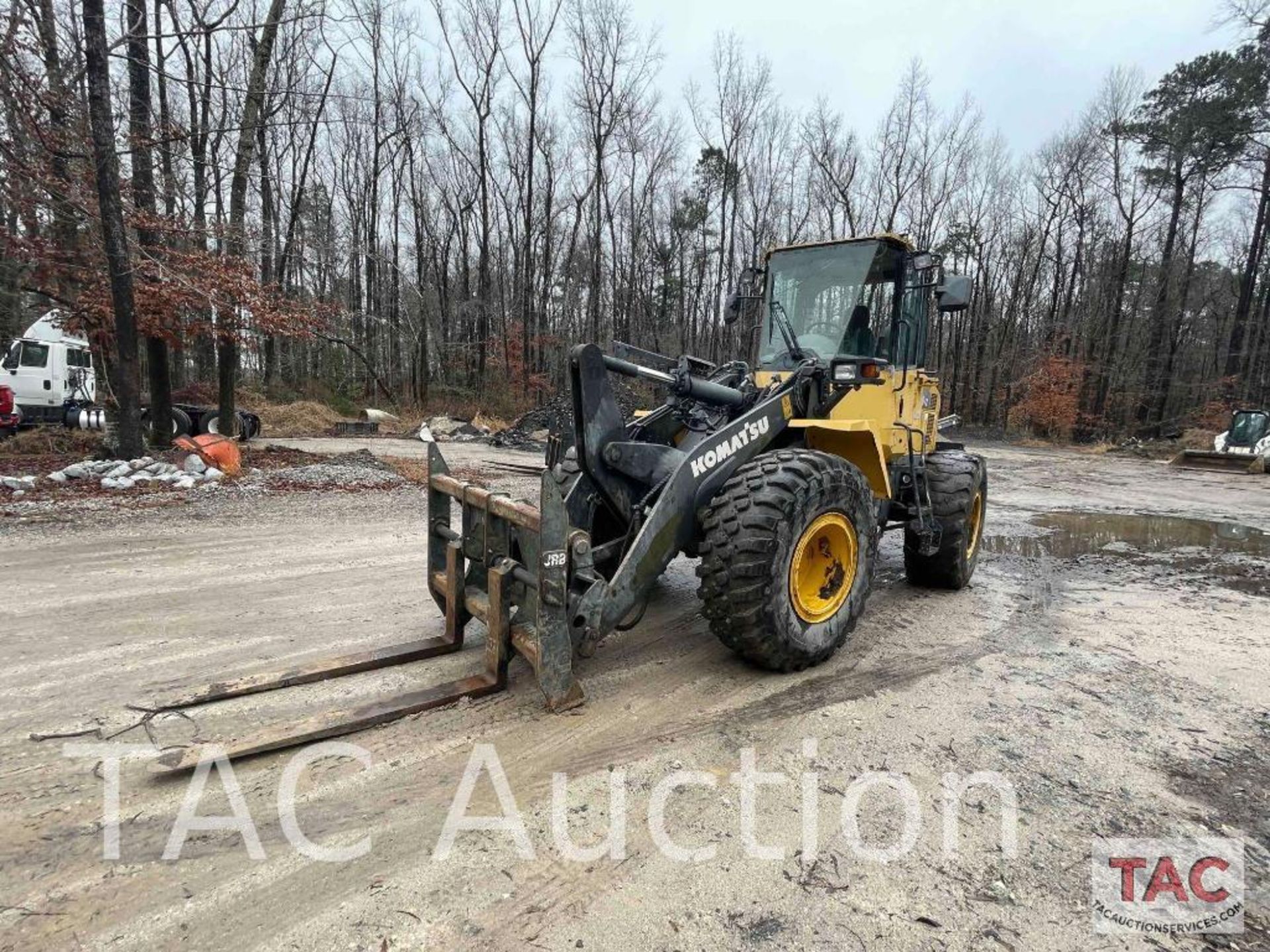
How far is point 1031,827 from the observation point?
238cm

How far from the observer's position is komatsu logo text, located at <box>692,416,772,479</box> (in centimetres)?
341

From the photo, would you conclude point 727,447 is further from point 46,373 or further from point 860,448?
point 46,373

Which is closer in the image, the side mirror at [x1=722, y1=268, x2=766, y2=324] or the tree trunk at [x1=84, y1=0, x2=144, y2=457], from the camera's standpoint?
the side mirror at [x1=722, y1=268, x2=766, y2=324]

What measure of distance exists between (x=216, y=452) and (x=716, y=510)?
31.3 feet

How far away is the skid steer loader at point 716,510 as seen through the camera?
302 cm

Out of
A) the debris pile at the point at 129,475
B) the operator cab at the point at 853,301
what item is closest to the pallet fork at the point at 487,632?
the operator cab at the point at 853,301

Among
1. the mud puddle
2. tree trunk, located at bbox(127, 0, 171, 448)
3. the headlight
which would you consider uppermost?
tree trunk, located at bbox(127, 0, 171, 448)

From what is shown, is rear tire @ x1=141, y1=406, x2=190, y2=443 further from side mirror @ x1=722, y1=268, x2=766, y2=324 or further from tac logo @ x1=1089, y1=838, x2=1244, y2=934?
tac logo @ x1=1089, y1=838, x2=1244, y2=934

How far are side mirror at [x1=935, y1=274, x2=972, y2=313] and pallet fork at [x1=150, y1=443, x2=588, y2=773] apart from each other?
3.57 m

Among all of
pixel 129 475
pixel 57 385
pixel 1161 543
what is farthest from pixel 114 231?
pixel 1161 543

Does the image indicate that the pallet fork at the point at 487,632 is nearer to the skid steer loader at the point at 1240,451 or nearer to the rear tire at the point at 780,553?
the rear tire at the point at 780,553

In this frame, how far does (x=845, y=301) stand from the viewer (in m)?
4.95

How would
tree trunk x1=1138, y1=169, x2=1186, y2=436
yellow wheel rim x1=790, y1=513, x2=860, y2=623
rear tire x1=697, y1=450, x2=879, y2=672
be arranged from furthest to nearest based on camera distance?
tree trunk x1=1138, y1=169, x2=1186, y2=436
yellow wheel rim x1=790, y1=513, x2=860, y2=623
rear tire x1=697, y1=450, x2=879, y2=672

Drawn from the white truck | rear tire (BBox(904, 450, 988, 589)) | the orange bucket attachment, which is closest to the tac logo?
rear tire (BBox(904, 450, 988, 589))
